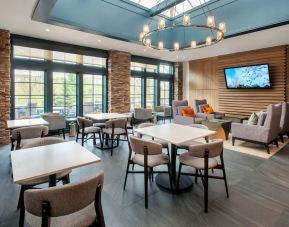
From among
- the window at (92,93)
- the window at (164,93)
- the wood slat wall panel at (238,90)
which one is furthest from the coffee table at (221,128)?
the window at (164,93)

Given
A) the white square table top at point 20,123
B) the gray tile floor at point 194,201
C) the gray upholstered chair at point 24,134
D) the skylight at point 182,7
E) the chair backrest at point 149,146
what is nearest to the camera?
the gray tile floor at point 194,201

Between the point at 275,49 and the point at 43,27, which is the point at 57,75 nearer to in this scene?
the point at 43,27

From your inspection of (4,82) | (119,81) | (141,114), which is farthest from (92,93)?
(4,82)

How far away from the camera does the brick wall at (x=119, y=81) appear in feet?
24.1

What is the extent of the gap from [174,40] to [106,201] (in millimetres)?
6138

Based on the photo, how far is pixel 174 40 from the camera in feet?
23.1

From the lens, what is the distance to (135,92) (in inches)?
344

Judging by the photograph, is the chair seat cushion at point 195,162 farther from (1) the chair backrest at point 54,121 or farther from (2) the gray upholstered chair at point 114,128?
(1) the chair backrest at point 54,121

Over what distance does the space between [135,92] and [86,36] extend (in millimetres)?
3546

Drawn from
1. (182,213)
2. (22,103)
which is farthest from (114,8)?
(182,213)

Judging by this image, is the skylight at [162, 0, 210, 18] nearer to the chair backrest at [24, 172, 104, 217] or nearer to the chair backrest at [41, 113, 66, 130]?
the chair backrest at [41, 113, 66, 130]

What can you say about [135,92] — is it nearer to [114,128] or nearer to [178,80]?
[178,80]

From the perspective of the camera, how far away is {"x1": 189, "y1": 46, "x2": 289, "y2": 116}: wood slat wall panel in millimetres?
6779

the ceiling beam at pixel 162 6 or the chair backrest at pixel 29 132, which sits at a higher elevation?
the ceiling beam at pixel 162 6
